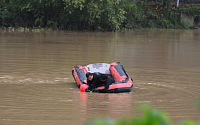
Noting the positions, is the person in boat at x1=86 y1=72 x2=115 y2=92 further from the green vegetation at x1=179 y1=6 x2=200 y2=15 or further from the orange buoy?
the green vegetation at x1=179 y1=6 x2=200 y2=15

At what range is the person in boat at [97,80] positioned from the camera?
348 inches

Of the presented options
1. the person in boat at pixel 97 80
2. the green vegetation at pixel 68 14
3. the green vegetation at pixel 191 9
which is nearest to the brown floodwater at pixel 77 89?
the person in boat at pixel 97 80

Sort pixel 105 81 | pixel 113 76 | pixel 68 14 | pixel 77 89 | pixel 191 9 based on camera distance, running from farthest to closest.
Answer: pixel 191 9, pixel 68 14, pixel 113 76, pixel 77 89, pixel 105 81

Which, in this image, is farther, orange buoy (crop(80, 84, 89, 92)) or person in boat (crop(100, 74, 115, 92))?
orange buoy (crop(80, 84, 89, 92))

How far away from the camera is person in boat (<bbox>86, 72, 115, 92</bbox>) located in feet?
29.0

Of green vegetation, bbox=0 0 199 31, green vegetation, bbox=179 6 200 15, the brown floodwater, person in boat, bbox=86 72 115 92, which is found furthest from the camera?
green vegetation, bbox=179 6 200 15

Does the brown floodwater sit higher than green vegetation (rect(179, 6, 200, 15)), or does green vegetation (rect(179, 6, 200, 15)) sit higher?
green vegetation (rect(179, 6, 200, 15))

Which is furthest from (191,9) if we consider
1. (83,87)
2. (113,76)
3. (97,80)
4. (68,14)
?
(83,87)

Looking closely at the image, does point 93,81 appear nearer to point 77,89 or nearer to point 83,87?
point 83,87

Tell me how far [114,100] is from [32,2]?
25636mm

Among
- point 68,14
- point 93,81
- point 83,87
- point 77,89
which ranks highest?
point 68,14

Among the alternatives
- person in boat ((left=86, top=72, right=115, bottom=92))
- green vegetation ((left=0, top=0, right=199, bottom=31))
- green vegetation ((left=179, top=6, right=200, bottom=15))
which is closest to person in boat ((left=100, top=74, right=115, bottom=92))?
person in boat ((left=86, top=72, right=115, bottom=92))

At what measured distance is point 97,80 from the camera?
9.00m

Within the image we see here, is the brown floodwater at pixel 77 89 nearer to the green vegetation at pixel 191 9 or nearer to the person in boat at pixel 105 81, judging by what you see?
the person in boat at pixel 105 81
